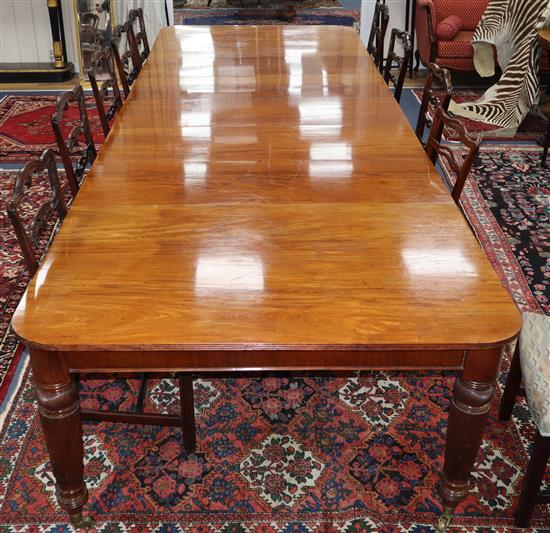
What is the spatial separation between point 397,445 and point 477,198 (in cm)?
198

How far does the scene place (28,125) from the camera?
16.0 feet

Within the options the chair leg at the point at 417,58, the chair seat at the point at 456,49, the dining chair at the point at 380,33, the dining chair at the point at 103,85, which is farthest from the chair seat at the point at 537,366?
the chair leg at the point at 417,58

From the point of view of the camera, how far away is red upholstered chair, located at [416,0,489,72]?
5316 millimetres

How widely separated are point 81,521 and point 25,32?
16.1ft

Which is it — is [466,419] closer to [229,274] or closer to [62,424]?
[229,274]

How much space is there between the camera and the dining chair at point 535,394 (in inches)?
72.4

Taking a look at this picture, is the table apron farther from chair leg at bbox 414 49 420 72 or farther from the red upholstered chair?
chair leg at bbox 414 49 420 72

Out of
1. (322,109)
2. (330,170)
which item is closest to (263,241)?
(330,170)

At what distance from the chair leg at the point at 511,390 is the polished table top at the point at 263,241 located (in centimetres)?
55

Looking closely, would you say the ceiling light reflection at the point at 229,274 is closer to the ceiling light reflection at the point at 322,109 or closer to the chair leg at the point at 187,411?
the chair leg at the point at 187,411

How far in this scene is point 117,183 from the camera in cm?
222

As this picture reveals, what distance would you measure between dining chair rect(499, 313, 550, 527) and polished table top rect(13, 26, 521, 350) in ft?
1.21

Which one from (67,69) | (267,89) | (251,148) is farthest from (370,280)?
(67,69)

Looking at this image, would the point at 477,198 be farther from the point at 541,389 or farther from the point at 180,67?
the point at 541,389
